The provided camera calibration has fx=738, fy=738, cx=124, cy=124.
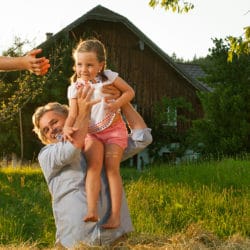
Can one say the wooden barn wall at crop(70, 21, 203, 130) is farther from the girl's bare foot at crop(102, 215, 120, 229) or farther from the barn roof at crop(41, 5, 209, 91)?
the girl's bare foot at crop(102, 215, 120, 229)

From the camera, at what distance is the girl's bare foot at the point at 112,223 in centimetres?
300

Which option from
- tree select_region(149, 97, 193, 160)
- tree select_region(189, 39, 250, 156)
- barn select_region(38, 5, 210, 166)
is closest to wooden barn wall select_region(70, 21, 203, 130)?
barn select_region(38, 5, 210, 166)

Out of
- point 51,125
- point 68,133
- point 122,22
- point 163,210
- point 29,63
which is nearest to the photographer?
point 68,133

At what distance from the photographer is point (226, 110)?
19.0 m

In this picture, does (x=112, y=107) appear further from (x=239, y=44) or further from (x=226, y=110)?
(x=226, y=110)

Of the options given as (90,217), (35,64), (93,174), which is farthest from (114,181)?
(35,64)

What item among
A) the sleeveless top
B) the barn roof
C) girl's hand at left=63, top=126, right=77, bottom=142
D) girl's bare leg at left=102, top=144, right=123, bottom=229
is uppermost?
the barn roof

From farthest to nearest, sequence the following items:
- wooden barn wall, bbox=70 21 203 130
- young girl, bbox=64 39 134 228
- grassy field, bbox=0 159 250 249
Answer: wooden barn wall, bbox=70 21 203 130, grassy field, bbox=0 159 250 249, young girl, bbox=64 39 134 228

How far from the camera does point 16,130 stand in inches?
930

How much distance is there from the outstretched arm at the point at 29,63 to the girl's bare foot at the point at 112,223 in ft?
2.14

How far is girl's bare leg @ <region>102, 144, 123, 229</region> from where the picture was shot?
301 cm

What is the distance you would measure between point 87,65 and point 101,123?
251 millimetres

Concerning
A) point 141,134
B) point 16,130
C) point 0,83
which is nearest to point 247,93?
point 0,83

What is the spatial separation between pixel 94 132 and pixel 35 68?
40 cm
